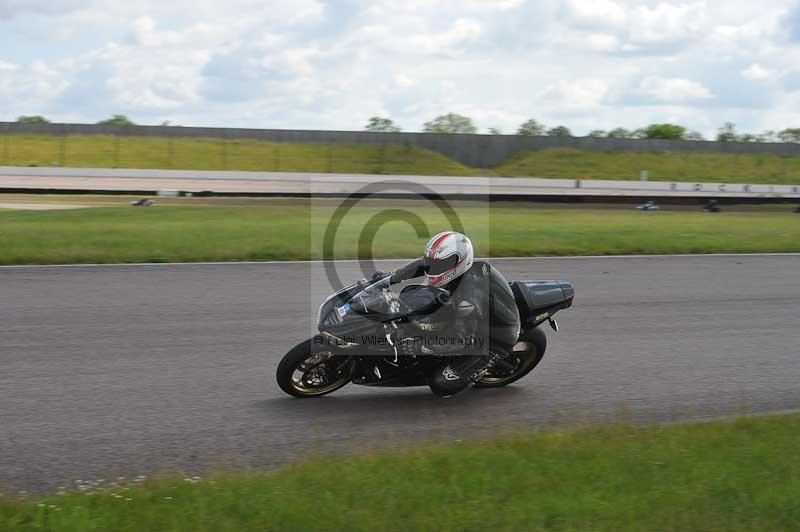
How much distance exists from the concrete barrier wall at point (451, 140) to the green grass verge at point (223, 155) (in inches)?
27.4

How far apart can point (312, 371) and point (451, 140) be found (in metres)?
45.2

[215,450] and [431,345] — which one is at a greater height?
[431,345]

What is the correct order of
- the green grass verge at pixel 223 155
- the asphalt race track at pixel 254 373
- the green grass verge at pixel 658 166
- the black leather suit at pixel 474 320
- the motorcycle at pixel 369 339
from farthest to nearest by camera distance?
the green grass verge at pixel 658 166, the green grass verge at pixel 223 155, the black leather suit at pixel 474 320, the motorcycle at pixel 369 339, the asphalt race track at pixel 254 373

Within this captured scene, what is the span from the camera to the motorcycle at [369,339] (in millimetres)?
6879

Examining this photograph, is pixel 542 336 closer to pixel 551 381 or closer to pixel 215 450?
pixel 551 381

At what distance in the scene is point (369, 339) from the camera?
22.6 feet

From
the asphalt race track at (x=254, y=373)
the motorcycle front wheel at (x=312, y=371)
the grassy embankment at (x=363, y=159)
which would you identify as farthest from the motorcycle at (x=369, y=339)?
the grassy embankment at (x=363, y=159)

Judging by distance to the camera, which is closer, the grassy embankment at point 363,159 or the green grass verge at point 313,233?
the green grass verge at point 313,233

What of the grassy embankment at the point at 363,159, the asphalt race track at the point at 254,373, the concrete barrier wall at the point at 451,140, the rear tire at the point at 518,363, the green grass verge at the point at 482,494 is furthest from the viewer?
the concrete barrier wall at the point at 451,140

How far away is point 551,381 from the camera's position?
27.6ft

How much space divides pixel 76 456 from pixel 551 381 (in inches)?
178

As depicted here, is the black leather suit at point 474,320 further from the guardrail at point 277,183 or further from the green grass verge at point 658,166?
the green grass verge at point 658,166

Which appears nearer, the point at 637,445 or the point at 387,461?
the point at 387,461

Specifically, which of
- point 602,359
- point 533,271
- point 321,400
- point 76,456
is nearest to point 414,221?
point 533,271
